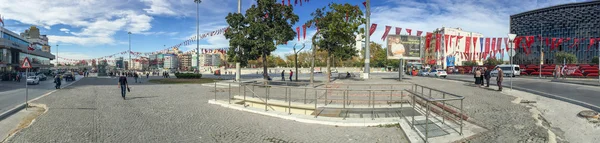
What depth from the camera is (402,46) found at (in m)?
28.2

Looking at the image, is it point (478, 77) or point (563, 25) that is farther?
point (563, 25)

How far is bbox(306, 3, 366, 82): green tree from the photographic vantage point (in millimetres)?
20703

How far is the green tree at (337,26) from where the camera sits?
20.7 meters

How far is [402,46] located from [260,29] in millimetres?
15154

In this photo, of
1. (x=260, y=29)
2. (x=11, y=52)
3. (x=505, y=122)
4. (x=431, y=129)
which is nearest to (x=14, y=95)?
(x=260, y=29)

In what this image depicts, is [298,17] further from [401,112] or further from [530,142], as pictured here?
[530,142]

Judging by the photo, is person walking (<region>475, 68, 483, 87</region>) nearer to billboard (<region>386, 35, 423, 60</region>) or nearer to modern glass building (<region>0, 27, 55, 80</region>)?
billboard (<region>386, 35, 423, 60</region>)

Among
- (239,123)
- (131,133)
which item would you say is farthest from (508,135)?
(131,133)

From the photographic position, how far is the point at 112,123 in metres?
7.79

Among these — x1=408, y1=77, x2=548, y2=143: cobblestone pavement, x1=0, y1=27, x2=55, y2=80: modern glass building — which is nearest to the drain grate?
x1=408, y1=77, x2=548, y2=143: cobblestone pavement

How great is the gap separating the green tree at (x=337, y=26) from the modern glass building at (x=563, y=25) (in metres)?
81.2

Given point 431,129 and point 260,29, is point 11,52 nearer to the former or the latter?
point 260,29

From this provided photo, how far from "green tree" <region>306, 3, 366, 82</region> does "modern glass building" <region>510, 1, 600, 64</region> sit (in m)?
81.2

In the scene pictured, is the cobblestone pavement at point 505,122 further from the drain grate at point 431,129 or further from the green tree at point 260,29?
the green tree at point 260,29
